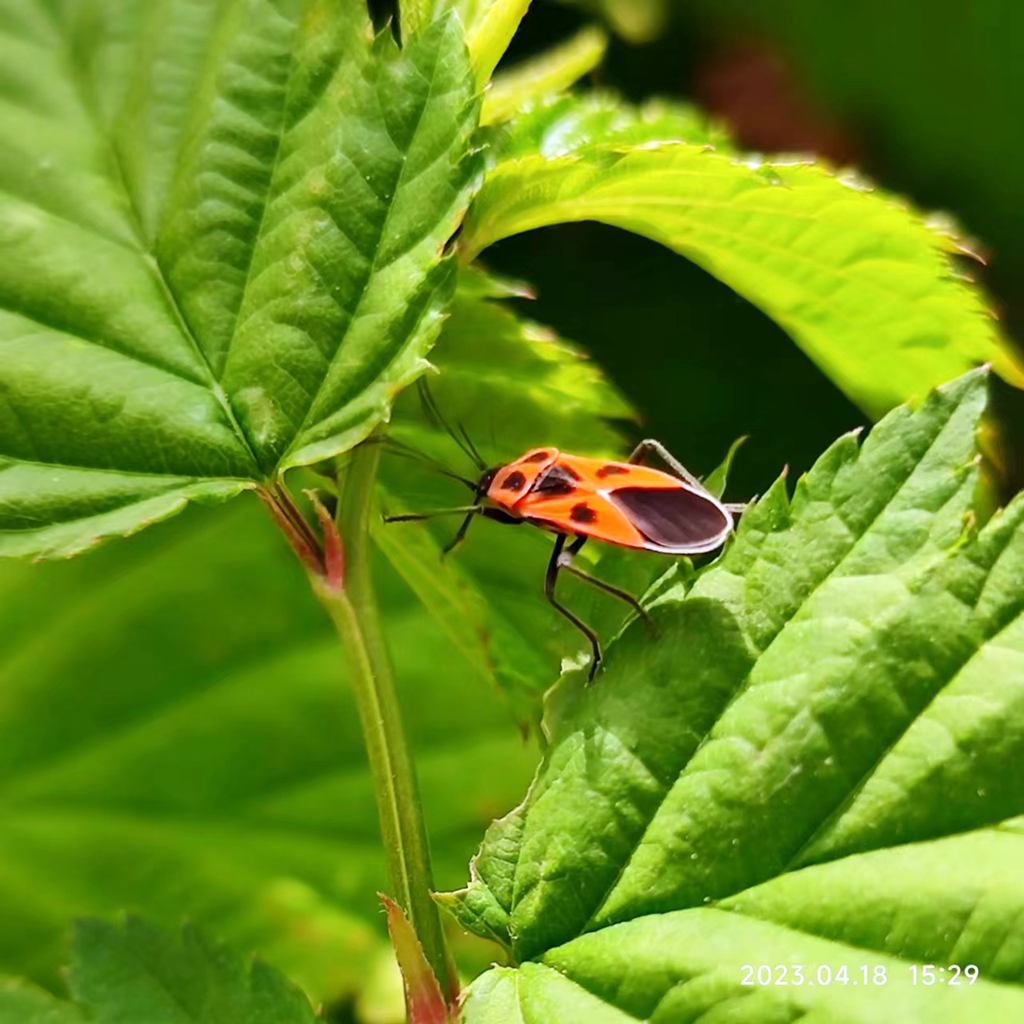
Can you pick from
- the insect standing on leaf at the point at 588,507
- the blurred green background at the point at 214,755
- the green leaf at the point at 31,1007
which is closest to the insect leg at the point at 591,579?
the insect standing on leaf at the point at 588,507

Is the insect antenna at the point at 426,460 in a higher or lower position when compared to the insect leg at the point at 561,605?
higher

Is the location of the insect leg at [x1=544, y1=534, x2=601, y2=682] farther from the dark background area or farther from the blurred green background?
the dark background area

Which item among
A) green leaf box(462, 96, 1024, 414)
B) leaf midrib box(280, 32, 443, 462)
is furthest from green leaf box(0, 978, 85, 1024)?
green leaf box(462, 96, 1024, 414)

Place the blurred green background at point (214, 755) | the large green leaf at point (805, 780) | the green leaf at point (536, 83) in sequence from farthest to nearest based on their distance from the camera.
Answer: the blurred green background at point (214, 755)
the green leaf at point (536, 83)
the large green leaf at point (805, 780)

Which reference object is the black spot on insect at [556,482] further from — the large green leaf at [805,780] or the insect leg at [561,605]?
the large green leaf at [805,780]

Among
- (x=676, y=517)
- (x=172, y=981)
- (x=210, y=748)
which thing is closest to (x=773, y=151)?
(x=210, y=748)

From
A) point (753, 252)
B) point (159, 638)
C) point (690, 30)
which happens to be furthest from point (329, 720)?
point (690, 30)
